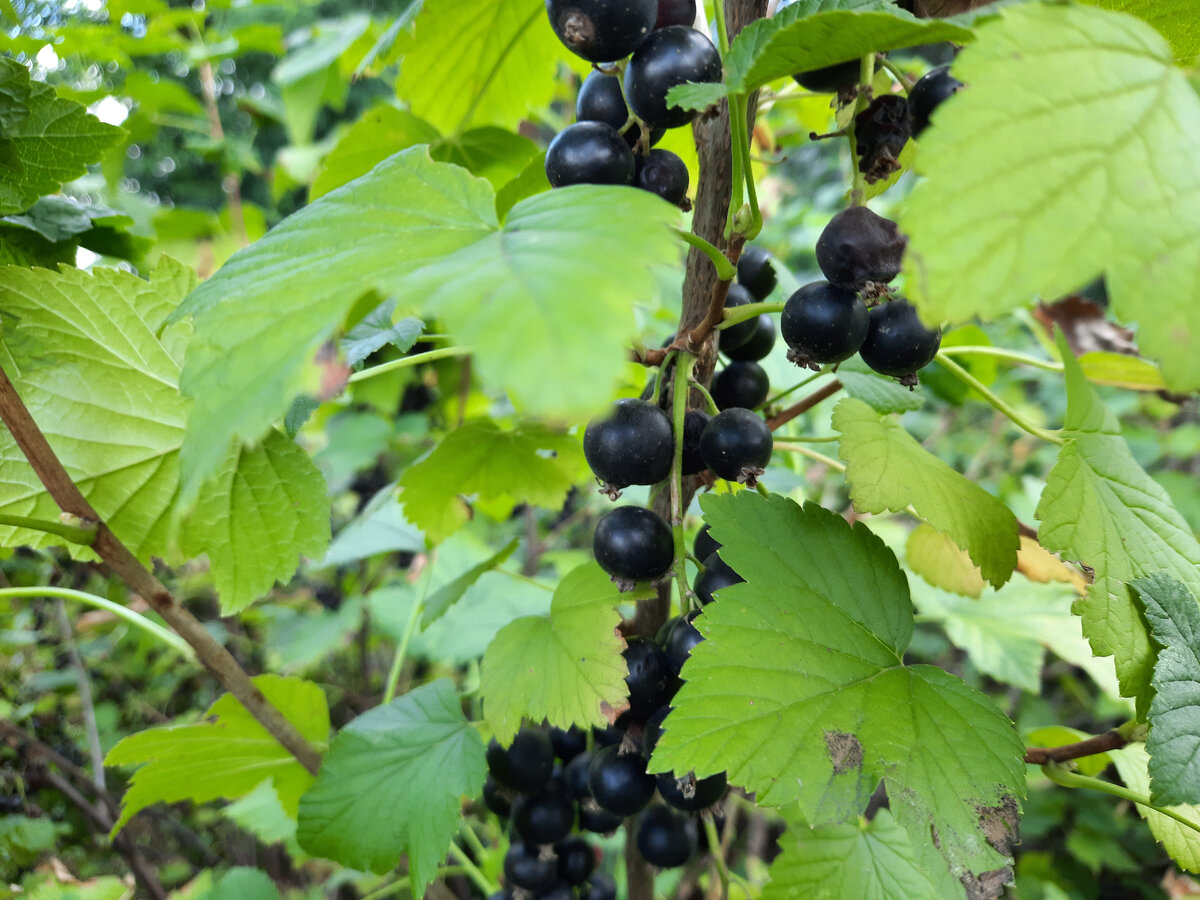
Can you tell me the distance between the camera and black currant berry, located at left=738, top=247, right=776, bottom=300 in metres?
0.67

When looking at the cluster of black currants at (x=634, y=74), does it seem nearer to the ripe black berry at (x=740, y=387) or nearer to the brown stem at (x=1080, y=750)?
the ripe black berry at (x=740, y=387)

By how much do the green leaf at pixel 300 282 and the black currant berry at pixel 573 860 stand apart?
66 cm

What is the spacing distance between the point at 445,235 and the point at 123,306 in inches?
15.3

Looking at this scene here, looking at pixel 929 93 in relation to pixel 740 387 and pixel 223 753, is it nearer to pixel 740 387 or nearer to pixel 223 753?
pixel 740 387

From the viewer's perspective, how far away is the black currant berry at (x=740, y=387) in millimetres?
648

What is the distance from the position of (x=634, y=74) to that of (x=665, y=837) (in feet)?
2.23

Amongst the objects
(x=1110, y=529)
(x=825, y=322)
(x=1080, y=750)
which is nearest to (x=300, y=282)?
(x=825, y=322)

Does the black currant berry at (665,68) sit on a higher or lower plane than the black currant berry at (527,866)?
higher

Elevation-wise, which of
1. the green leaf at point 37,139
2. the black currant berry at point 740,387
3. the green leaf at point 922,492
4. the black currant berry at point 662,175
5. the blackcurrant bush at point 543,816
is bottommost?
the blackcurrant bush at point 543,816

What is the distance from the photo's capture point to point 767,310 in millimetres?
501

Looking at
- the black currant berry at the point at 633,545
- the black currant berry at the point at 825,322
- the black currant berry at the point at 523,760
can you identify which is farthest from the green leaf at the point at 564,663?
the black currant berry at the point at 825,322

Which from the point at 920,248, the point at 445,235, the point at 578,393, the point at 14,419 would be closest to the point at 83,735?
the point at 14,419

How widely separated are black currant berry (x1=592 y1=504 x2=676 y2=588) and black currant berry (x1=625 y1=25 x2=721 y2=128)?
0.98ft

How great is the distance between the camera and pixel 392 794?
2.15ft
